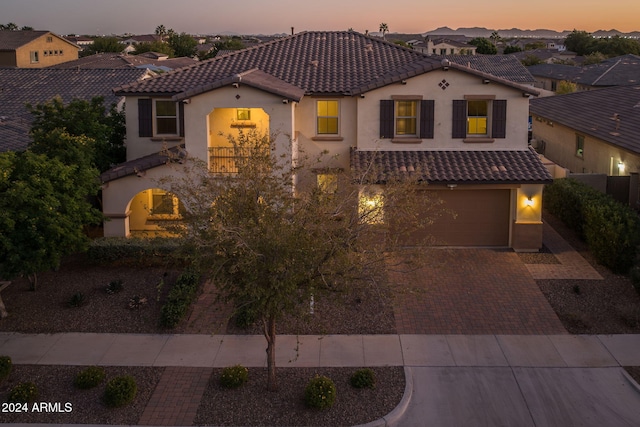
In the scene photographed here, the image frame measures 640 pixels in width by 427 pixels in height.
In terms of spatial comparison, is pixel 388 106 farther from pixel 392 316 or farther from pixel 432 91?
pixel 392 316

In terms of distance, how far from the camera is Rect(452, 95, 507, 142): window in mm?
23250

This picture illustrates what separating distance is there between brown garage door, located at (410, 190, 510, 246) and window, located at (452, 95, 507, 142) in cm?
226

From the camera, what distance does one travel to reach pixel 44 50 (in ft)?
269

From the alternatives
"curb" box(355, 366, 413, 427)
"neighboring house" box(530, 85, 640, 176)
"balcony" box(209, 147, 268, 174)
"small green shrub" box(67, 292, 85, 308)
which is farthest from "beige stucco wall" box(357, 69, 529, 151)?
"curb" box(355, 366, 413, 427)

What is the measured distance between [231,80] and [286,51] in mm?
6593

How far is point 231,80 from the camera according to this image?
21516 mm

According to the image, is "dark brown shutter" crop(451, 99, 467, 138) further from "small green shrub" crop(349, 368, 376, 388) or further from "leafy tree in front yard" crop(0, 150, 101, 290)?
"leafy tree in front yard" crop(0, 150, 101, 290)

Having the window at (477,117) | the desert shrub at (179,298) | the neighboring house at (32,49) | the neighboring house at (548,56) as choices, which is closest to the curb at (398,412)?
the desert shrub at (179,298)

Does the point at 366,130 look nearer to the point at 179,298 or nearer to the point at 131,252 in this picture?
the point at 131,252

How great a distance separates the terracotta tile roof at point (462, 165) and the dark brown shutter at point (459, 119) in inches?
26.9

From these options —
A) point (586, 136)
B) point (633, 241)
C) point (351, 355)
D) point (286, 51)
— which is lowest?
point (351, 355)

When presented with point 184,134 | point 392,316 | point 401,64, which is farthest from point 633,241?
point 184,134

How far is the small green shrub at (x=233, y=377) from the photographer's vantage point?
1327cm

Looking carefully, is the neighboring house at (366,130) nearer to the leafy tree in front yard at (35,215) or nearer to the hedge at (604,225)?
the hedge at (604,225)
